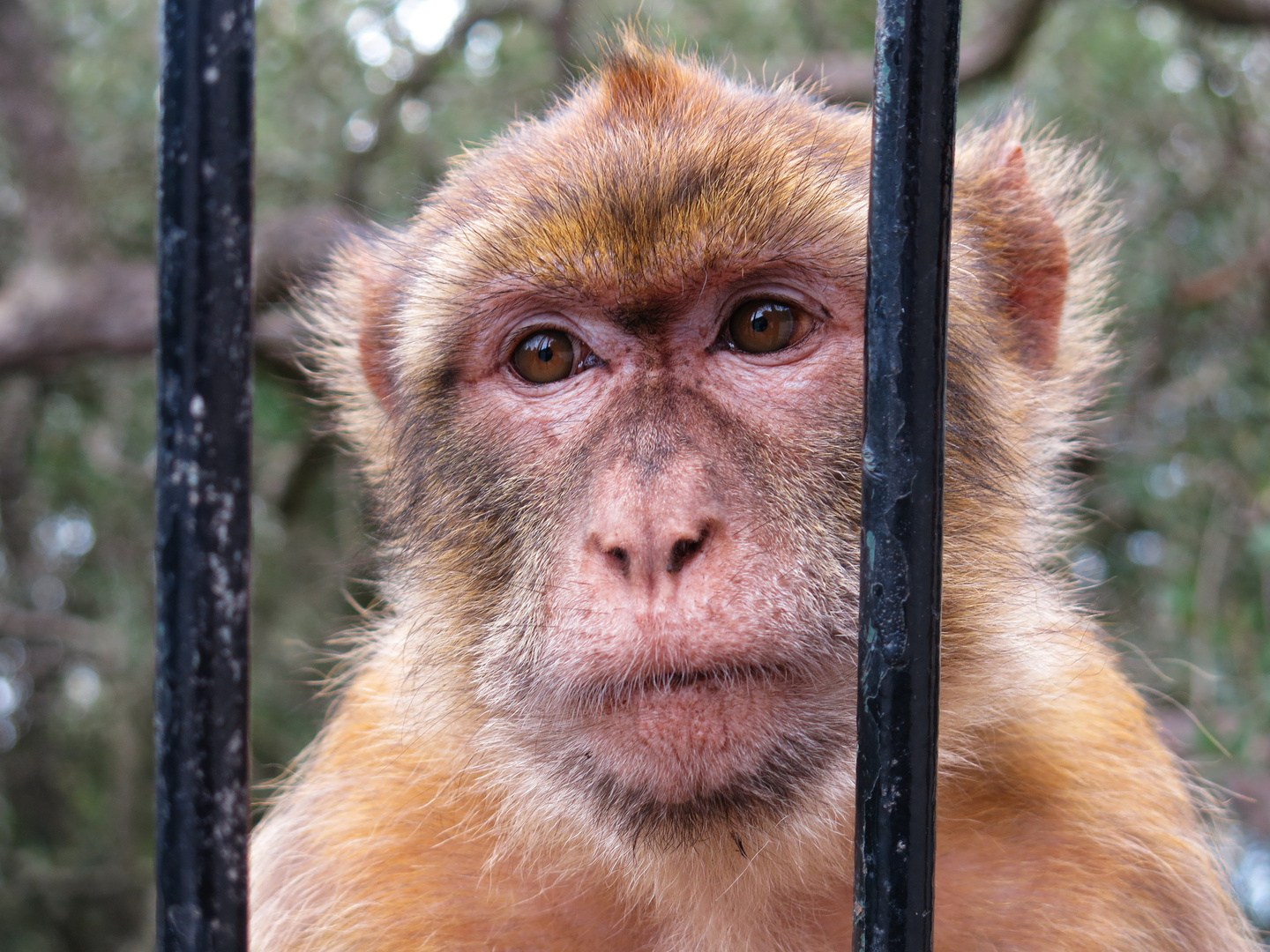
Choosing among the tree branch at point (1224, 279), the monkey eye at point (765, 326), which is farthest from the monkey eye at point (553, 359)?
the tree branch at point (1224, 279)

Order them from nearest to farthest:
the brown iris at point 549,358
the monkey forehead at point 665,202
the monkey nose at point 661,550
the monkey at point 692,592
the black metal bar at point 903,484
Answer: the black metal bar at point 903,484 < the monkey nose at point 661,550 < the monkey at point 692,592 < the monkey forehead at point 665,202 < the brown iris at point 549,358

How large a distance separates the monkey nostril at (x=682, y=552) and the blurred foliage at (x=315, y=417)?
360 cm

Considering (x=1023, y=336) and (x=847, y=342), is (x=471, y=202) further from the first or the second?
(x=1023, y=336)

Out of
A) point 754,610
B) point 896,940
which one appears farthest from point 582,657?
point 896,940

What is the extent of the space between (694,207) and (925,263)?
82 centimetres

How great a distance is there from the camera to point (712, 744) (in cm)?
157

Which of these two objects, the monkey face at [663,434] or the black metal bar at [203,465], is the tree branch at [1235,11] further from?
the black metal bar at [203,465]

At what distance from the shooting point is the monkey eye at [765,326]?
192 centimetres

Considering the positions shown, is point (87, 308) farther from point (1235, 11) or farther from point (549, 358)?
point (1235, 11)

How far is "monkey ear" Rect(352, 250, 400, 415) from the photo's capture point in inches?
97.7

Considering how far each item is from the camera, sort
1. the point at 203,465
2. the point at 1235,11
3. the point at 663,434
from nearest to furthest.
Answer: the point at 203,465 → the point at 663,434 → the point at 1235,11

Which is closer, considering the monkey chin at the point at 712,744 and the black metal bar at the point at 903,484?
the black metal bar at the point at 903,484

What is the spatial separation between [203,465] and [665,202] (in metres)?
1.08

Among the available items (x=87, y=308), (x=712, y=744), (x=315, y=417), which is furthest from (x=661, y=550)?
(x=87, y=308)
